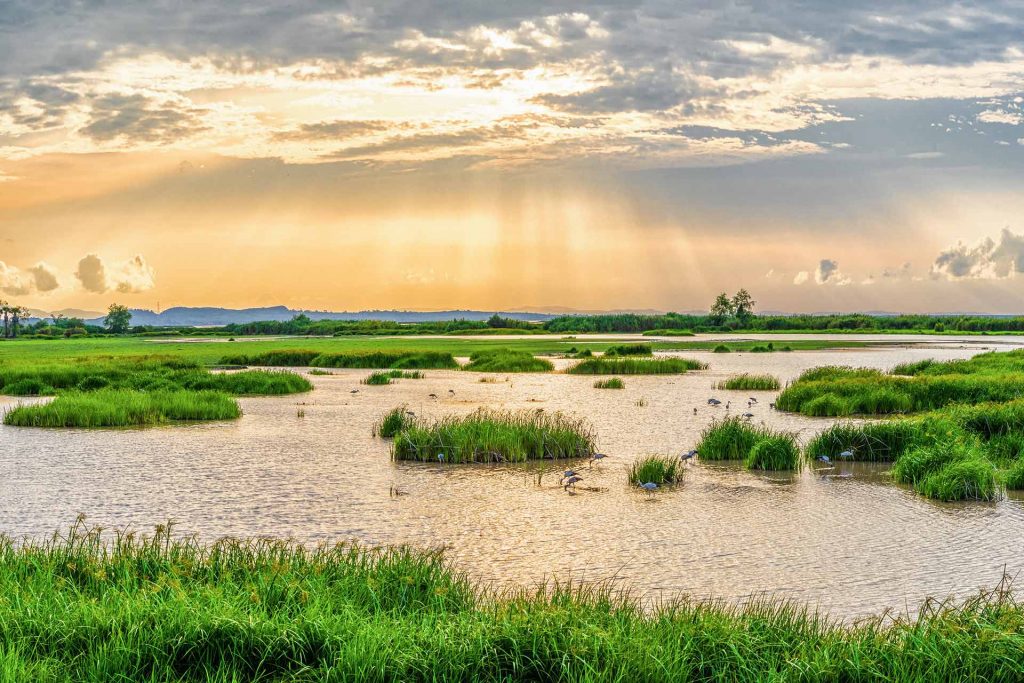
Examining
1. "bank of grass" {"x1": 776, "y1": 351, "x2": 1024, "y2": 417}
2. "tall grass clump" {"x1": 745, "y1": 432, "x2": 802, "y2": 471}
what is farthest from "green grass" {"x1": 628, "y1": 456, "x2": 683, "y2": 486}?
"bank of grass" {"x1": 776, "y1": 351, "x2": 1024, "y2": 417}

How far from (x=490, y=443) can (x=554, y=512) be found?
6.22 metres

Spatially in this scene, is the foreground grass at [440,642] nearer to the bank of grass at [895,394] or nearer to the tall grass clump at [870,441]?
the tall grass clump at [870,441]

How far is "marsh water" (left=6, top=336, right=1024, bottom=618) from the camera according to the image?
480 inches

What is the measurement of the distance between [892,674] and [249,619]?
5.60 m

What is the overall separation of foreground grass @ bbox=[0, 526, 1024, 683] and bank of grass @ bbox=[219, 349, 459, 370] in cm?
5551

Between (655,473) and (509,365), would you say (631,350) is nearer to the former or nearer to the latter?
(509,365)

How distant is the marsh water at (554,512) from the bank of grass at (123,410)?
5.30ft

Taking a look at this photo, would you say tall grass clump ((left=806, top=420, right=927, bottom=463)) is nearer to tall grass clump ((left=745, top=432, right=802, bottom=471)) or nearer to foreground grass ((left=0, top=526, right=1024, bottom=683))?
tall grass clump ((left=745, top=432, right=802, bottom=471))

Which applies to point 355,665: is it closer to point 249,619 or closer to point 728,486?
point 249,619

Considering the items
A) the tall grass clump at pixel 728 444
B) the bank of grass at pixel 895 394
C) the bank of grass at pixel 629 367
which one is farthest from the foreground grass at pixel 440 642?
the bank of grass at pixel 629 367

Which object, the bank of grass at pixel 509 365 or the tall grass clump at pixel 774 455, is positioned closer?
the tall grass clump at pixel 774 455

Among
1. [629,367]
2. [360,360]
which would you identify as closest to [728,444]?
[629,367]

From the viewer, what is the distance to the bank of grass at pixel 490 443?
22.2 metres

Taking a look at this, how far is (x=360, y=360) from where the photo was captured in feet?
227
